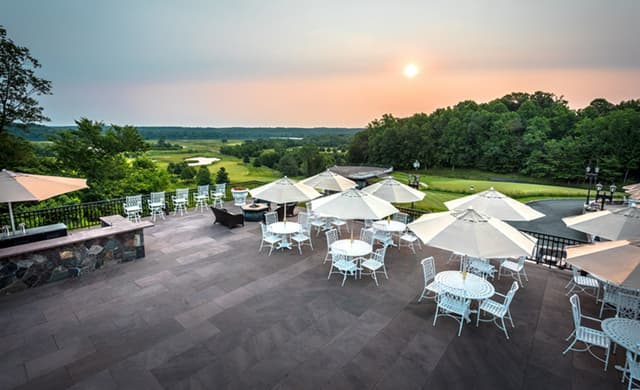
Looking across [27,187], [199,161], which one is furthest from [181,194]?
[199,161]

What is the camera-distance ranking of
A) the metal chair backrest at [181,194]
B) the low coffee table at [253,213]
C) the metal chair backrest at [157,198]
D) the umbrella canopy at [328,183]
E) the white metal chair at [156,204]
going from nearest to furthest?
the umbrella canopy at [328,183], the white metal chair at [156,204], the low coffee table at [253,213], the metal chair backrest at [157,198], the metal chair backrest at [181,194]

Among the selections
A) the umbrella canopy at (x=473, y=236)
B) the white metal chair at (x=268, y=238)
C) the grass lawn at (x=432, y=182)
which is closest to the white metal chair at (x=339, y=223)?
the white metal chair at (x=268, y=238)

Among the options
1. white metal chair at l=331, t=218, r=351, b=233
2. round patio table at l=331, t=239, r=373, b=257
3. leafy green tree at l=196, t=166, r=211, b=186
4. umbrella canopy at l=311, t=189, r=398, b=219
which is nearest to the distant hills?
leafy green tree at l=196, t=166, r=211, b=186

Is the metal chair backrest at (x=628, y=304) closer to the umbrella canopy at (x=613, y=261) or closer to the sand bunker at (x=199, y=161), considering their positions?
the umbrella canopy at (x=613, y=261)

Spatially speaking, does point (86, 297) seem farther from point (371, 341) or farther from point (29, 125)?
point (29, 125)

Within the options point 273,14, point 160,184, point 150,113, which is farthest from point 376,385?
point 150,113

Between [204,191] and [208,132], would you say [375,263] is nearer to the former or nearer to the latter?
[204,191]
